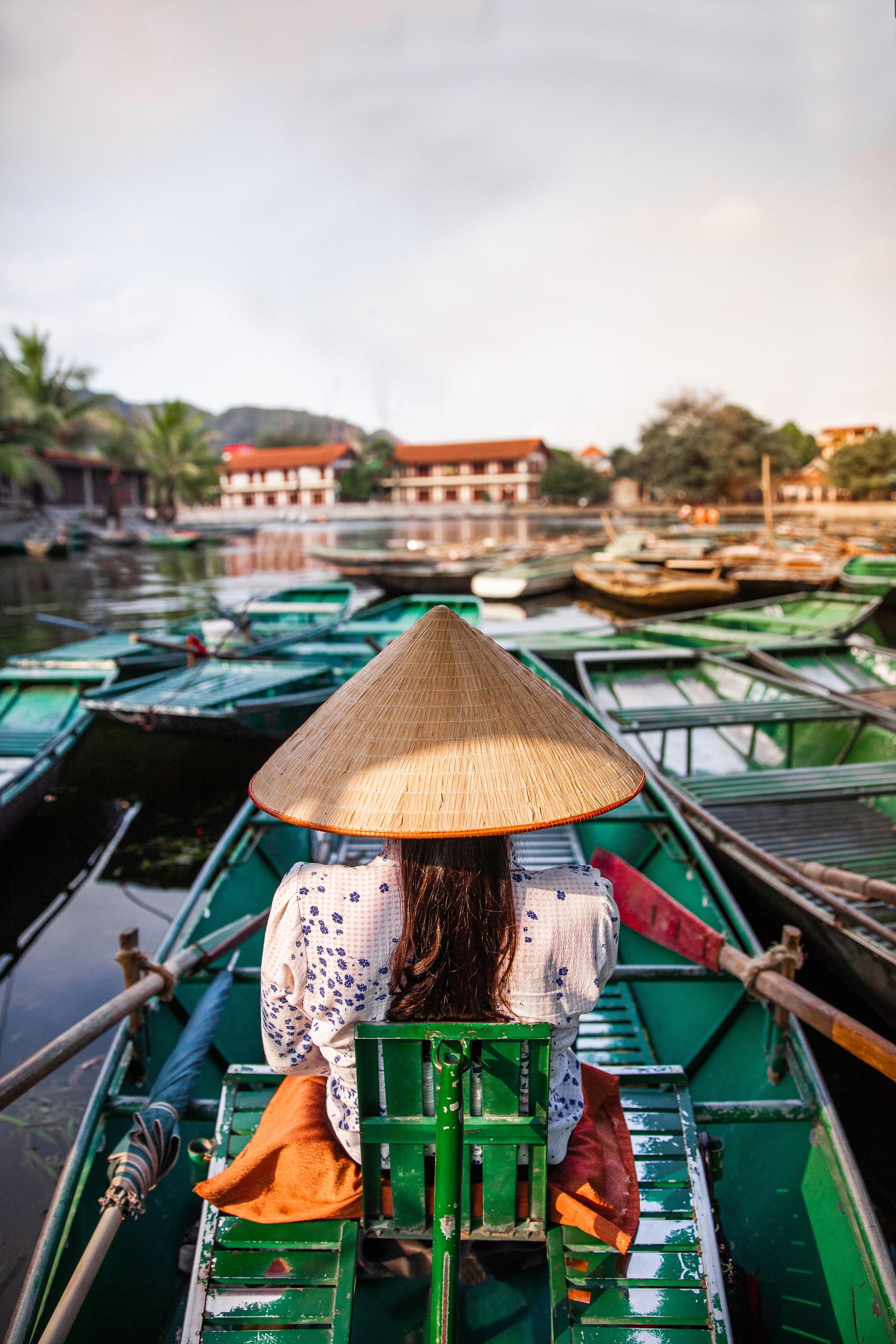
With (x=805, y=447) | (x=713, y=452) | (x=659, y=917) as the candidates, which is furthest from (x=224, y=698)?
(x=805, y=447)

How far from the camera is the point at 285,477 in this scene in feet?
199

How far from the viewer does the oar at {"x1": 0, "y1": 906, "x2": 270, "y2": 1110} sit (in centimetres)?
211

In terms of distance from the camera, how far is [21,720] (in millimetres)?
6758

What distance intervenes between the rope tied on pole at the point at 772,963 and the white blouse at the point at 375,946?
132 cm

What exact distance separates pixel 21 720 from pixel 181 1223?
5.61 m

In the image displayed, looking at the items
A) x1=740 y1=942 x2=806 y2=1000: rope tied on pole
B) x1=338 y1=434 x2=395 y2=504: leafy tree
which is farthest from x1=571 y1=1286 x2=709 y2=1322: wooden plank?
x1=338 y1=434 x2=395 y2=504: leafy tree

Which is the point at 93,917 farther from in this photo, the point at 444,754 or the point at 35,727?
the point at 444,754

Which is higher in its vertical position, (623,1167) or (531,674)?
(531,674)

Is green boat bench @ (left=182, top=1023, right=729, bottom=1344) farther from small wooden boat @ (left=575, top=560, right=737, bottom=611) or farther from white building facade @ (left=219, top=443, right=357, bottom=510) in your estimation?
white building facade @ (left=219, top=443, right=357, bottom=510)

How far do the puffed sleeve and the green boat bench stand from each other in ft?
0.60

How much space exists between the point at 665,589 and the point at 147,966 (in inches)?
577

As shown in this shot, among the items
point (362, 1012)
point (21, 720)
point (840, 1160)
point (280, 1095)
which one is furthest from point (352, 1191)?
point (21, 720)

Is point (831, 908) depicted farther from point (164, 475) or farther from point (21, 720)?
point (164, 475)

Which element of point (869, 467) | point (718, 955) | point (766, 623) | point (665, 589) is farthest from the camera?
point (869, 467)
